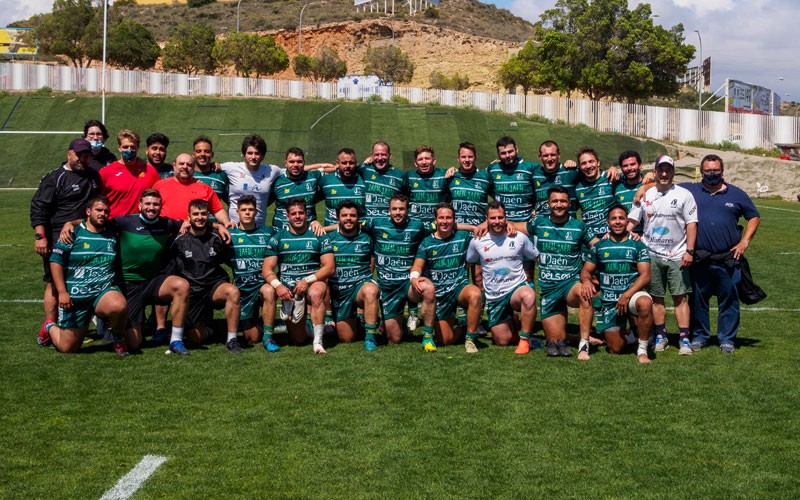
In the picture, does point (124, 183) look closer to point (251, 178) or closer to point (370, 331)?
point (251, 178)

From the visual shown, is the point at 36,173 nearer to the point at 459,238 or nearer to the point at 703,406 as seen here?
the point at 459,238

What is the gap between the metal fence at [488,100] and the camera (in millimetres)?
35969

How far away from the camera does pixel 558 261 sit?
23.9ft

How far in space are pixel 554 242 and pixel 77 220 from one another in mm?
4087

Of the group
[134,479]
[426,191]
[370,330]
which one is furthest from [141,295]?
[134,479]

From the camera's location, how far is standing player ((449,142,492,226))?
7996 millimetres

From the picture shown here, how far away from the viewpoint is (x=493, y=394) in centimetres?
578

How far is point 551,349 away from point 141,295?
342cm

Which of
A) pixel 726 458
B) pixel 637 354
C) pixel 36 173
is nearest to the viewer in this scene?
pixel 726 458

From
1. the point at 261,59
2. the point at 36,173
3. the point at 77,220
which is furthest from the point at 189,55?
the point at 77,220

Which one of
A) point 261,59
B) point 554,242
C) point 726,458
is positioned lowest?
point 726,458

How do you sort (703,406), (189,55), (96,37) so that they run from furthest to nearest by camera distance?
(189,55), (96,37), (703,406)

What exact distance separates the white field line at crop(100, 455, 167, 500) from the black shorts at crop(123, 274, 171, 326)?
2768 mm

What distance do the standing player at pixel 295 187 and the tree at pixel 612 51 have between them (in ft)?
132
